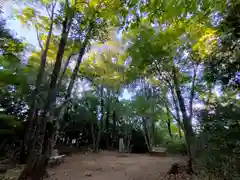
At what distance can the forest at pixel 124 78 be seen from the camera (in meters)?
2.65

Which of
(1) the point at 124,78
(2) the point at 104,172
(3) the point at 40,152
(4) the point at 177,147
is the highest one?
(1) the point at 124,78

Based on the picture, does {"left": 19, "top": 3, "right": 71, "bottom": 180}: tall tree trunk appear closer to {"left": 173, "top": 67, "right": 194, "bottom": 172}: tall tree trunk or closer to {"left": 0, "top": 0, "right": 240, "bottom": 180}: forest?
{"left": 0, "top": 0, "right": 240, "bottom": 180}: forest

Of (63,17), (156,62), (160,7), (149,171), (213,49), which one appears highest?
(63,17)

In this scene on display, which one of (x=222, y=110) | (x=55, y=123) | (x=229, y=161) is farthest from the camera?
(x=55, y=123)

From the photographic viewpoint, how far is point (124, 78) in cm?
654

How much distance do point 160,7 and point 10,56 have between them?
19.5ft

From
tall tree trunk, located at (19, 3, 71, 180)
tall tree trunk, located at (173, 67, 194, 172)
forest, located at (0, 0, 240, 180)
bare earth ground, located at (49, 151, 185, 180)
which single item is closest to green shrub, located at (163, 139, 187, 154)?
forest, located at (0, 0, 240, 180)

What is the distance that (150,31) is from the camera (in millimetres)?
3707

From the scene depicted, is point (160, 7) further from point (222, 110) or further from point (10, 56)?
point (10, 56)

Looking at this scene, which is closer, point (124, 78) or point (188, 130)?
point (188, 130)

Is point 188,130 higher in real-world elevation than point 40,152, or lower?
higher

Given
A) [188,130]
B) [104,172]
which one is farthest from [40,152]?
[188,130]

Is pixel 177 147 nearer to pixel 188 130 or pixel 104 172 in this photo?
pixel 188 130

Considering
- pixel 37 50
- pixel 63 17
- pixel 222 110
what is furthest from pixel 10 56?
pixel 222 110
